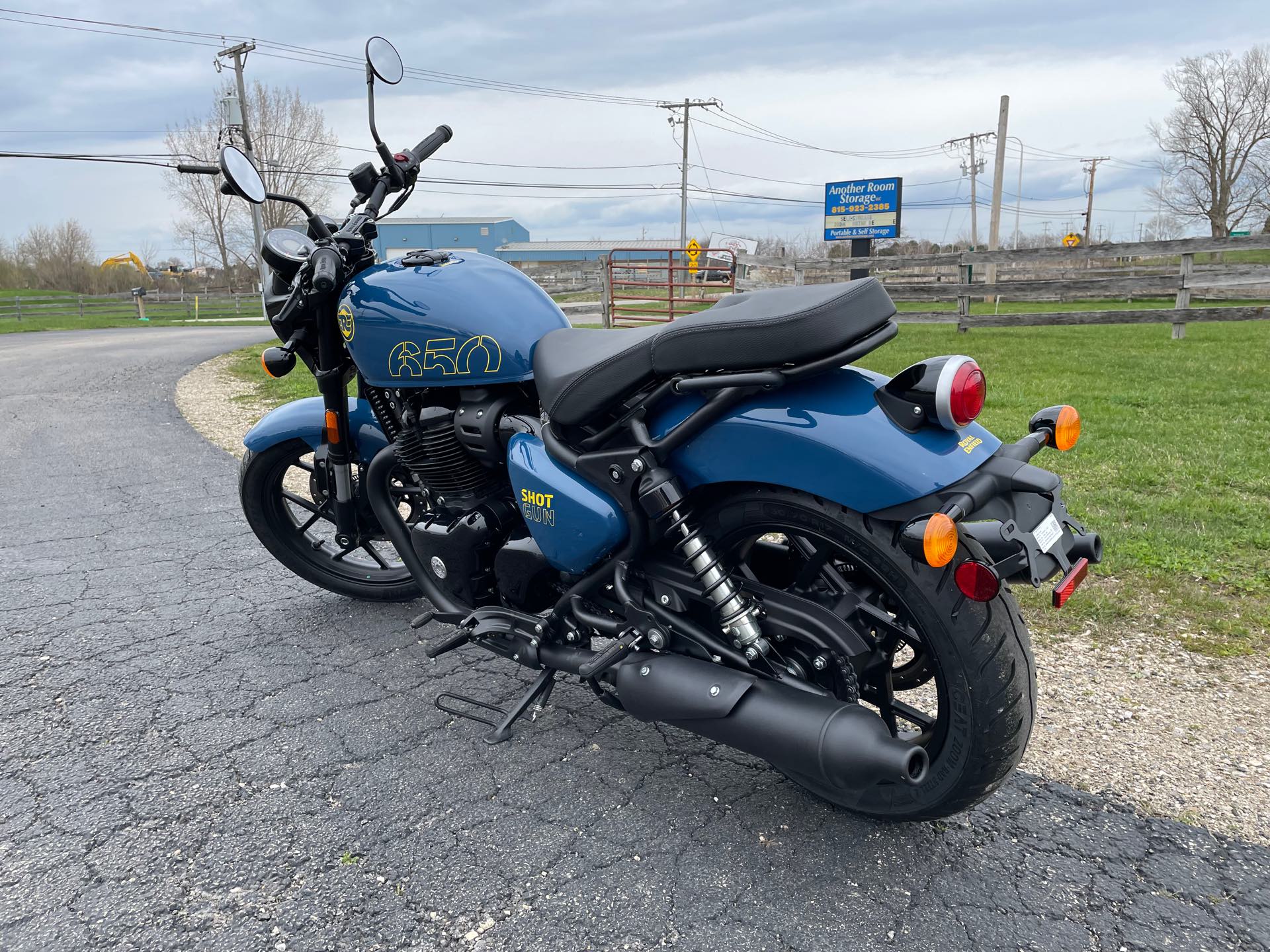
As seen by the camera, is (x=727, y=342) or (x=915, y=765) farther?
(x=727, y=342)

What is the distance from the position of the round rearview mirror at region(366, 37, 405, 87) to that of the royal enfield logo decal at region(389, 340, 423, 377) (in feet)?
3.45

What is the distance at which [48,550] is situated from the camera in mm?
4684

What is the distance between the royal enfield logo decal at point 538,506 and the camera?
8.04ft

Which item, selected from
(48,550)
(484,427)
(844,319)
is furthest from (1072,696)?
(48,550)

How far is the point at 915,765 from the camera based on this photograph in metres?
1.89

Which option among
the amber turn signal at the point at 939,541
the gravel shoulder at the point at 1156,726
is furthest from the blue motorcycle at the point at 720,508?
the gravel shoulder at the point at 1156,726

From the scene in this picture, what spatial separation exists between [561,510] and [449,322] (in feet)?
2.39

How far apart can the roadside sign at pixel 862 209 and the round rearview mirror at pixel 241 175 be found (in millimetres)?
21201

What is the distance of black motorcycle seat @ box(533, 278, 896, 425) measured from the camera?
1.96 metres

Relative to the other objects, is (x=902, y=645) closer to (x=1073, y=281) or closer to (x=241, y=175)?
(x=241, y=175)

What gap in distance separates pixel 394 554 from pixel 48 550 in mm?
2043

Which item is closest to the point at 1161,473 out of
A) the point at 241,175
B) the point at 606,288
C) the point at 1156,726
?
→ the point at 1156,726

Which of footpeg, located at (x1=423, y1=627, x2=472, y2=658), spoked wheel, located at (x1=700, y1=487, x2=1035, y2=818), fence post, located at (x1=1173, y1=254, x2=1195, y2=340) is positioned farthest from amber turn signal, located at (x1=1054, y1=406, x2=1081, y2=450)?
fence post, located at (x1=1173, y1=254, x2=1195, y2=340)

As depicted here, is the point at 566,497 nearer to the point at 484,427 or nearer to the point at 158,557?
the point at 484,427
